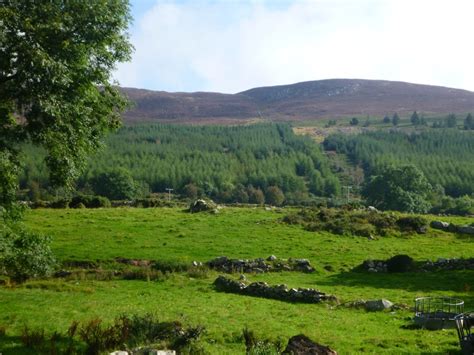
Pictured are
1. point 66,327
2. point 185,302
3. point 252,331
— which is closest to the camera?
point 252,331

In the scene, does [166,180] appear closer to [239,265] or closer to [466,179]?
[466,179]

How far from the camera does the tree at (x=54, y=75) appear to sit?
18.4 meters

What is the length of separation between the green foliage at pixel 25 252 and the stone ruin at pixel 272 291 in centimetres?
1040

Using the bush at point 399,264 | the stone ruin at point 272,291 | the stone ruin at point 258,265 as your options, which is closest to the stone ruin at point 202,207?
the stone ruin at point 258,265

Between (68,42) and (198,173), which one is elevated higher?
(68,42)

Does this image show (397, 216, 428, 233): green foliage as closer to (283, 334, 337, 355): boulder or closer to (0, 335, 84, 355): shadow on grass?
(283, 334, 337, 355): boulder

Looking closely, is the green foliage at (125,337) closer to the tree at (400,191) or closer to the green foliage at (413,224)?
the green foliage at (413,224)

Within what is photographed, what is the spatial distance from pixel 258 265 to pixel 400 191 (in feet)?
208

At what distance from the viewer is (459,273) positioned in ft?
117

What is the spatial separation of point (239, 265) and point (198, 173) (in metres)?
130

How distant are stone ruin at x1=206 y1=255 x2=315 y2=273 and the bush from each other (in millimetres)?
5456

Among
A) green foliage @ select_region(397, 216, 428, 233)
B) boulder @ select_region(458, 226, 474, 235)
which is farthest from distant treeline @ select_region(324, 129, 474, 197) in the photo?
green foliage @ select_region(397, 216, 428, 233)

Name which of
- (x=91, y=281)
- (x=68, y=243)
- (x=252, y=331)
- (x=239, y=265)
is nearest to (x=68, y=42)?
(x=252, y=331)

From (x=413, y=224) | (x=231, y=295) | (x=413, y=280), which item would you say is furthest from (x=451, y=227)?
(x=231, y=295)
